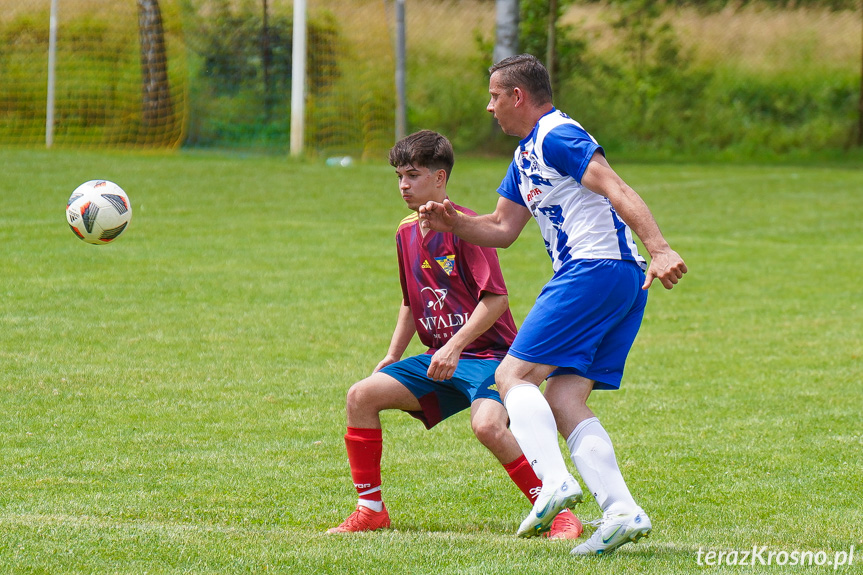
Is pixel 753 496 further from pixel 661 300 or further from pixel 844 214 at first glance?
pixel 844 214

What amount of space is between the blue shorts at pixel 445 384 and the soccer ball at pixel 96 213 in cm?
299

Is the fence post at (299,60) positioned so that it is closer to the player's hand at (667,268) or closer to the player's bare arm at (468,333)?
the player's bare arm at (468,333)

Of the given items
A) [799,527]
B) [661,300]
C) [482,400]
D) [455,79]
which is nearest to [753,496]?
[799,527]

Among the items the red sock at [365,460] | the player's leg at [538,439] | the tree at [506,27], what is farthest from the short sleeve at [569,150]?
the tree at [506,27]

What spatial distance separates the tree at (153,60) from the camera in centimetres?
2100

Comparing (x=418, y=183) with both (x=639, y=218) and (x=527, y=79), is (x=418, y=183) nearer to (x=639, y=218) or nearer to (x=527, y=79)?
(x=527, y=79)

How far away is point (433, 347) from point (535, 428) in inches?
33.4

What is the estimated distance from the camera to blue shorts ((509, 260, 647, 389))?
3980 millimetres

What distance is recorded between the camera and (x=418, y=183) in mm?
4480

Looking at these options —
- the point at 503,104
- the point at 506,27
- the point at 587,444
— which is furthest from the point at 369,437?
the point at 506,27

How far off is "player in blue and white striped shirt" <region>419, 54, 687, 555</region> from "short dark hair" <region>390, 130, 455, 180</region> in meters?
0.35

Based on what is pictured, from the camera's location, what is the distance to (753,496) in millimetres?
5141

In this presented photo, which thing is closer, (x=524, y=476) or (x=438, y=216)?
(x=438, y=216)

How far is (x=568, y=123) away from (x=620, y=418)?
3.18m
